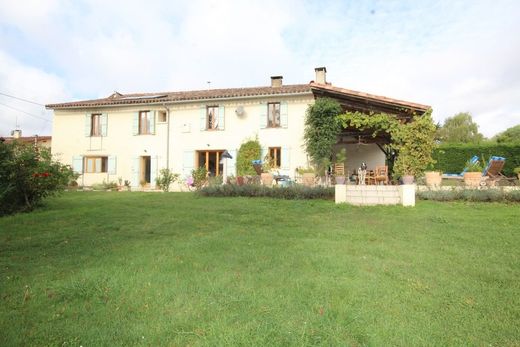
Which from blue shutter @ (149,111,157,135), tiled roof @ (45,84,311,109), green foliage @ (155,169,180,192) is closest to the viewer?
green foliage @ (155,169,180,192)

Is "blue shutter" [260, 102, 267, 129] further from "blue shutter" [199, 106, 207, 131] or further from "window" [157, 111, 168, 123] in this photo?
"window" [157, 111, 168, 123]

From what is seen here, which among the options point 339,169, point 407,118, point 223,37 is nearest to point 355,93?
point 407,118

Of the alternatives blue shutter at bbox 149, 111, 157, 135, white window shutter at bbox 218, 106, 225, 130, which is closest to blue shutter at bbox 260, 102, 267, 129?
white window shutter at bbox 218, 106, 225, 130

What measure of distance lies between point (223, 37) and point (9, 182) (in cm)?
871

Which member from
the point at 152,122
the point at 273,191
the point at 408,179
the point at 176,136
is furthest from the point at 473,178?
the point at 152,122

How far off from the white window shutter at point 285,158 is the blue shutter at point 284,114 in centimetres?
114

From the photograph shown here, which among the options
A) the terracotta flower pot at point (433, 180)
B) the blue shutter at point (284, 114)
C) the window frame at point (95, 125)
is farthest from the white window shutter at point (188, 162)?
the terracotta flower pot at point (433, 180)

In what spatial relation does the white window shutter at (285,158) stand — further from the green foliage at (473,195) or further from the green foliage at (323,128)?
the green foliage at (473,195)

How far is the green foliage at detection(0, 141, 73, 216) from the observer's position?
297 inches

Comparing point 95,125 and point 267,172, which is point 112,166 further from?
point 267,172

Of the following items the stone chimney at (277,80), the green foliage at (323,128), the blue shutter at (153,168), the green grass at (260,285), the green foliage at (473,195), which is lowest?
the green grass at (260,285)

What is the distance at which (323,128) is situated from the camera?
14039 mm

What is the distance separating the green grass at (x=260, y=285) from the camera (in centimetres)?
222

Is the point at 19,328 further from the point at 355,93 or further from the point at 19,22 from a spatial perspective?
the point at 19,22
